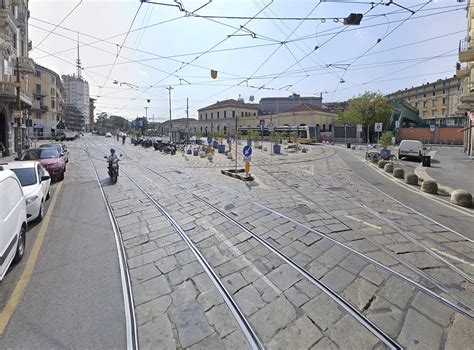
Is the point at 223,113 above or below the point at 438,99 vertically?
below

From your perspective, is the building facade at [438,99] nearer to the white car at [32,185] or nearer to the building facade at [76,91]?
the white car at [32,185]

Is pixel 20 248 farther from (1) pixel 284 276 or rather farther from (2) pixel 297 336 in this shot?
(2) pixel 297 336

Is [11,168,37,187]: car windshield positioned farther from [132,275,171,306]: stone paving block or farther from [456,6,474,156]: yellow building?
[456,6,474,156]: yellow building

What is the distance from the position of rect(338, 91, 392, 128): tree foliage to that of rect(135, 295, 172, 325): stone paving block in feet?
211

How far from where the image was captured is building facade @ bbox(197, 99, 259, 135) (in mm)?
97750

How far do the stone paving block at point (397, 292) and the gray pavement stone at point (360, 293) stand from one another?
5.5 inches

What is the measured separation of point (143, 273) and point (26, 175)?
5.59 m

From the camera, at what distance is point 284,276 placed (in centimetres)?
466

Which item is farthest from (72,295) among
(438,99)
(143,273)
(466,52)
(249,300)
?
(438,99)

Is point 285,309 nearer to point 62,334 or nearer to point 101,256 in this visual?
point 62,334

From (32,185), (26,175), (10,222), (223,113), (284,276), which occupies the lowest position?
(284,276)

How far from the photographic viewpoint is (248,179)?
13.8 m

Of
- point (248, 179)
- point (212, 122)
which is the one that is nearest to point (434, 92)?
point (212, 122)

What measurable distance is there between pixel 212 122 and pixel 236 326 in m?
102
